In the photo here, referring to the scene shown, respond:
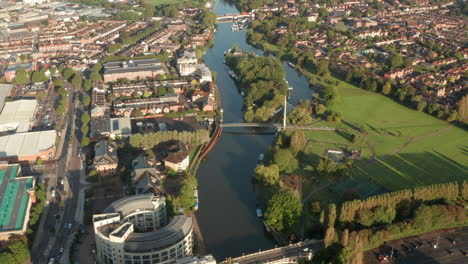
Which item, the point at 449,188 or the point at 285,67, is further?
the point at 285,67

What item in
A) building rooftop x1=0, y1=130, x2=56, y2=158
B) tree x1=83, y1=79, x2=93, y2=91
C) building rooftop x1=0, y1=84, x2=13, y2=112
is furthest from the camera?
tree x1=83, y1=79, x2=93, y2=91

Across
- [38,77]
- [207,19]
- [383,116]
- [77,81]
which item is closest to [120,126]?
[77,81]

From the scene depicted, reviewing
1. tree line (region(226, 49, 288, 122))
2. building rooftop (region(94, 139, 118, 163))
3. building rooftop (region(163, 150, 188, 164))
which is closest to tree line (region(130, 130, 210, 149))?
building rooftop (region(94, 139, 118, 163))

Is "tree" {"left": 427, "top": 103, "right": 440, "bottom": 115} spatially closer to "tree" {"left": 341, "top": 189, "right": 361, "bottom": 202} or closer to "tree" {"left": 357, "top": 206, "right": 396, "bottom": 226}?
"tree" {"left": 341, "top": 189, "right": 361, "bottom": 202}

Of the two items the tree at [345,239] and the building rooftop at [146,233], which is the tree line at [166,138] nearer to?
the building rooftop at [146,233]

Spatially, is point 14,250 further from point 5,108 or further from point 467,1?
point 467,1

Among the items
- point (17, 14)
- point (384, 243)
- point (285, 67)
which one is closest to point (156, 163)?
point (384, 243)
